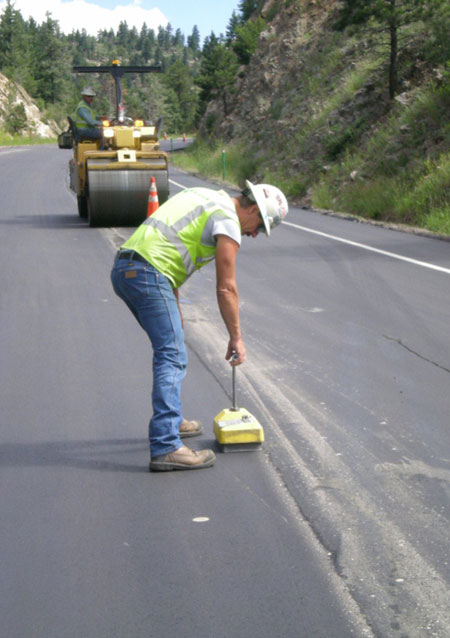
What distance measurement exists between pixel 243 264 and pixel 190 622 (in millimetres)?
9643

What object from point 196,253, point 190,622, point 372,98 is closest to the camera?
point 190,622

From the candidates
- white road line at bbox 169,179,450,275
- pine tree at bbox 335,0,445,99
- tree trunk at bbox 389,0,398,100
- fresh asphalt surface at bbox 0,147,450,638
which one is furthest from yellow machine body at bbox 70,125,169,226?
tree trunk at bbox 389,0,398,100

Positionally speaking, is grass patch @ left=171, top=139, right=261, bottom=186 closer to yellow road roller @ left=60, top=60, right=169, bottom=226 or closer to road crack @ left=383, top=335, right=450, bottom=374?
yellow road roller @ left=60, top=60, right=169, bottom=226

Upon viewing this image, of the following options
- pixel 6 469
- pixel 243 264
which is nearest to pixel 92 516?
pixel 6 469

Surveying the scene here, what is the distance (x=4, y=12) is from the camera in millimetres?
144625

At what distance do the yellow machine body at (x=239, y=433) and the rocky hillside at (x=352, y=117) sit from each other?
12.4m

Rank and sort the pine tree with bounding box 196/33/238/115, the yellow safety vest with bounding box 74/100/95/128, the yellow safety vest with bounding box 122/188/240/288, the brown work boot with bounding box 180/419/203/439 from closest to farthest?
the yellow safety vest with bounding box 122/188/240/288, the brown work boot with bounding box 180/419/203/439, the yellow safety vest with bounding box 74/100/95/128, the pine tree with bounding box 196/33/238/115

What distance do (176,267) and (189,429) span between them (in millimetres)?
1144

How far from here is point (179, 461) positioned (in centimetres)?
506

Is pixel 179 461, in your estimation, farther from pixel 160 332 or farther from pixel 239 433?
pixel 160 332

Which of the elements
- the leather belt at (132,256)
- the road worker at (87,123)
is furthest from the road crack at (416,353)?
the road worker at (87,123)

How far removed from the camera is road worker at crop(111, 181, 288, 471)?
15.9 ft

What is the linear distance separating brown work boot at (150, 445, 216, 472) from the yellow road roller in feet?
39.8

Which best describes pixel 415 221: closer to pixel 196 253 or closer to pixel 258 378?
pixel 258 378
